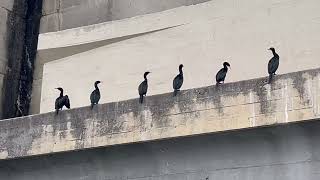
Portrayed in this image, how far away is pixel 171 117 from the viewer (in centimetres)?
1036

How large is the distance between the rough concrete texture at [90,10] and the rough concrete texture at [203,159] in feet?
12.5

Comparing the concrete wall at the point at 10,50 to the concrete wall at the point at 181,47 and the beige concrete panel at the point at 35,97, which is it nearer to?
the beige concrete panel at the point at 35,97

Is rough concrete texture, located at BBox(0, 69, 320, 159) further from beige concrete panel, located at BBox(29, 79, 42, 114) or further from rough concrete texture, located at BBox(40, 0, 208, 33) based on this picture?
rough concrete texture, located at BBox(40, 0, 208, 33)

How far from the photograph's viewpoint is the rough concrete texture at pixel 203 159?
966 cm

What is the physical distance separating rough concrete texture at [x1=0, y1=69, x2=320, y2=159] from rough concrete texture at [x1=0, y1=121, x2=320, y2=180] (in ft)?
0.80

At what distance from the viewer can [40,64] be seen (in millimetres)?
15289

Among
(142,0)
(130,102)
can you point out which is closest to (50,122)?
(130,102)

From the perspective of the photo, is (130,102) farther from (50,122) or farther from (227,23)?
(227,23)

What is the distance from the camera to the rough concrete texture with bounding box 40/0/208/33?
14062 millimetres

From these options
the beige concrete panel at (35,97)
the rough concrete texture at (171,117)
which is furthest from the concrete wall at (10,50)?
the rough concrete texture at (171,117)

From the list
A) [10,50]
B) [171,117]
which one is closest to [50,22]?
[10,50]

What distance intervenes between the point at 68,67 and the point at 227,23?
3.40 m

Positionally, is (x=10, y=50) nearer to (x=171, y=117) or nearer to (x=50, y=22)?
(x=50, y=22)

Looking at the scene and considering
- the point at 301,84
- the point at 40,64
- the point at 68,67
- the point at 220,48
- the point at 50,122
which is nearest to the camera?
the point at 301,84
